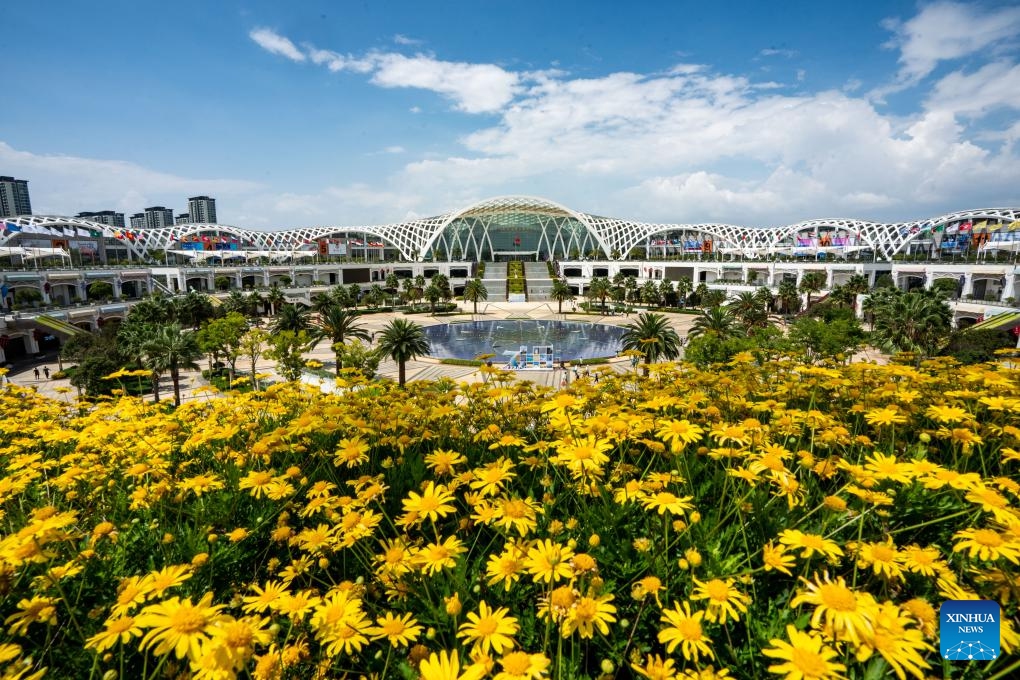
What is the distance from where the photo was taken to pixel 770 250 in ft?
305

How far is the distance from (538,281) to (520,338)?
131ft

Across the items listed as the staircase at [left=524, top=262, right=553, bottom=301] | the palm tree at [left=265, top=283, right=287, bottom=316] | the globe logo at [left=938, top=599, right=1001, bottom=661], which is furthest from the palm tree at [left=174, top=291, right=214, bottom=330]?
the globe logo at [left=938, top=599, right=1001, bottom=661]

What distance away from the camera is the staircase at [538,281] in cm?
8774

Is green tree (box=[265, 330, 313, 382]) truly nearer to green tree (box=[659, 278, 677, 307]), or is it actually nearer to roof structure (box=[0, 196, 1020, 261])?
green tree (box=[659, 278, 677, 307])

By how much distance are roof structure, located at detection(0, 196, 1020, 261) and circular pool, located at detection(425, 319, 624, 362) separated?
162 ft

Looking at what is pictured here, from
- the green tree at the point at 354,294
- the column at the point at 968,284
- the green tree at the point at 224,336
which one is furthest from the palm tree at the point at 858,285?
the green tree at the point at 354,294

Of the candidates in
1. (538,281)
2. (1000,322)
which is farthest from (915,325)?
(538,281)

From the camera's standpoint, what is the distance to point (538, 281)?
93750 mm

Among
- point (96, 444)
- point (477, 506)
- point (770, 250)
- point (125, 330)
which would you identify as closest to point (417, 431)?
point (477, 506)

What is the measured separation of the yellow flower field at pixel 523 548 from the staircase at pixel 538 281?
269 ft

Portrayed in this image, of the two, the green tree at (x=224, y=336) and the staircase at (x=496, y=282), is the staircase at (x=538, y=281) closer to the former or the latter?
the staircase at (x=496, y=282)

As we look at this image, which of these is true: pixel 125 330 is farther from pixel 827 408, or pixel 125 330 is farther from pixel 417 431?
pixel 827 408

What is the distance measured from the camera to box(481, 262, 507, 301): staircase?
88850 millimetres

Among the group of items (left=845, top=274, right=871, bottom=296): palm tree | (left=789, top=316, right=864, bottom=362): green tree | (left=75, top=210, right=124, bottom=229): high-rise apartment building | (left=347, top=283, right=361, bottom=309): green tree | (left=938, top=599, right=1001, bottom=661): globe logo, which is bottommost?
(left=789, top=316, right=864, bottom=362): green tree
